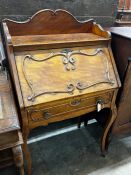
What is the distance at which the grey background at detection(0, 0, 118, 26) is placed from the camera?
1373 mm

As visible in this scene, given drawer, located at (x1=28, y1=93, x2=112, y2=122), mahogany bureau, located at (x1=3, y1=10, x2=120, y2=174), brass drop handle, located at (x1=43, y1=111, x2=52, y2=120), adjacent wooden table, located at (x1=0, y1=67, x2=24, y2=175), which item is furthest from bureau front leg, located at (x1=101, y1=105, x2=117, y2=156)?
adjacent wooden table, located at (x1=0, y1=67, x2=24, y2=175)

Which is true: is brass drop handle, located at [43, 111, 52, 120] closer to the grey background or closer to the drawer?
the drawer

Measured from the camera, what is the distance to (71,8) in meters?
1.58

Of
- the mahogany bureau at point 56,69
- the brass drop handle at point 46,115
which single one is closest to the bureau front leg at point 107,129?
the mahogany bureau at point 56,69

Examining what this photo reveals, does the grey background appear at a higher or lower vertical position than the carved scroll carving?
higher

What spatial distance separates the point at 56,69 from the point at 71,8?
0.68 meters

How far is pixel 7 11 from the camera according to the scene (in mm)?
1367

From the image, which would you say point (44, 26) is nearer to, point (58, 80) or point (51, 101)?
point (58, 80)

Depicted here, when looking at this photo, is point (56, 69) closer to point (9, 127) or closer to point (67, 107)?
point (67, 107)

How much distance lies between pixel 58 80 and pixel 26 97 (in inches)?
9.7

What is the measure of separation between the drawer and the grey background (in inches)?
30.4

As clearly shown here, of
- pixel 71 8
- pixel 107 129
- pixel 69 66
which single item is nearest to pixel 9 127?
pixel 69 66

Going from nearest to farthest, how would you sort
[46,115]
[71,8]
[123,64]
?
[46,115], [123,64], [71,8]

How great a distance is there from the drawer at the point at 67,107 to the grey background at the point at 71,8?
771mm
